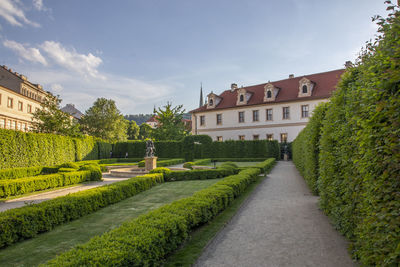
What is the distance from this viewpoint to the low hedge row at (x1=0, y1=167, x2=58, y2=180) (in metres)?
14.0

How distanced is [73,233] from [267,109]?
32982 millimetres

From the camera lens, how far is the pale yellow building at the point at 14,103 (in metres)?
28.9

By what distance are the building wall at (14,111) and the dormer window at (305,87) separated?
36335 mm

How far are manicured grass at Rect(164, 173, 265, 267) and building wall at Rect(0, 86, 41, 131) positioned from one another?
32796mm

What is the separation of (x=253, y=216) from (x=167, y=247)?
3.20 m

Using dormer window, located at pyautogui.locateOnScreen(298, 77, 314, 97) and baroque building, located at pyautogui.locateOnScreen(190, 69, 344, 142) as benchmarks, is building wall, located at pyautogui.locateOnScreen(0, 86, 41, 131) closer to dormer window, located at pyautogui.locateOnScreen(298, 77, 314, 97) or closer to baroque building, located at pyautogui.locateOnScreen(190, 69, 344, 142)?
baroque building, located at pyautogui.locateOnScreen(190, 69, 344, 142)

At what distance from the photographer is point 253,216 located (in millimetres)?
6500

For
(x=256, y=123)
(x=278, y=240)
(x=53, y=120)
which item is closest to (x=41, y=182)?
(x=278, y=240)

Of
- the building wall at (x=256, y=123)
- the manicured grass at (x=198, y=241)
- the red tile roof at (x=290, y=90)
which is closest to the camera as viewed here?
the manicured grass at (x=198, y=241)

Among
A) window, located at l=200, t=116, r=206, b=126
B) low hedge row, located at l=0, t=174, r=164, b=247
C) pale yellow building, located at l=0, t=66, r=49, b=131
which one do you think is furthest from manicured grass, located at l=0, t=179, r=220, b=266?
window, located at l=200, t=116, r=206, b=126

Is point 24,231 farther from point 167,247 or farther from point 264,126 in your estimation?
point 264,126

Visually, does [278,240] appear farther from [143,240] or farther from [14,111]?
[14,111]

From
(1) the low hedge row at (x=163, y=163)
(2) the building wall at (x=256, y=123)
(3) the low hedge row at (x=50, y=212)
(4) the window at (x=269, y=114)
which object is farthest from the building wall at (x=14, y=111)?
(4) the window at (x=269, y=114)

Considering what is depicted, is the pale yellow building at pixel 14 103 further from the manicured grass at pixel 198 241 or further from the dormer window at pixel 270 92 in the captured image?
the manicured grass at pixel 198 241
